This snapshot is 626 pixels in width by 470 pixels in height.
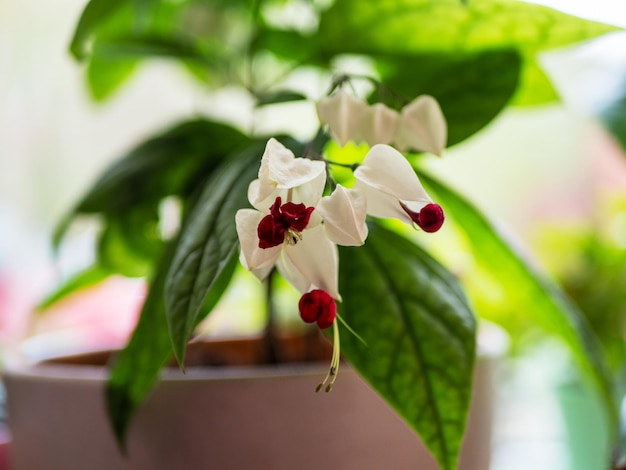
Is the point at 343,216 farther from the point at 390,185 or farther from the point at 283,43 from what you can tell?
the point at 283,43

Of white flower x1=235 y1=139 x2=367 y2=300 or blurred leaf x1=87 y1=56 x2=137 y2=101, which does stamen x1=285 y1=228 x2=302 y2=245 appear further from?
blurred leaf x1=87 y1=56 x2=137 y2=101

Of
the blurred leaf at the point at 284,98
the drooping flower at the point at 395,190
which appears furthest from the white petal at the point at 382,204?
the blurred leaf at the point at 284,98

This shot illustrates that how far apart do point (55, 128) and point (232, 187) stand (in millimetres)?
1255

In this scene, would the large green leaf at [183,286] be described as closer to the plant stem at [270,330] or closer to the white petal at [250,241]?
the white petal at [250,241]

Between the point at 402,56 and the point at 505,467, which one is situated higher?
the point at 402,56

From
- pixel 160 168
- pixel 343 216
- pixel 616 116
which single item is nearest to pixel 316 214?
pixel 343 216

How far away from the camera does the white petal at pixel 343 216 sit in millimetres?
250

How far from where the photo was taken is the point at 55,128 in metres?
1.46

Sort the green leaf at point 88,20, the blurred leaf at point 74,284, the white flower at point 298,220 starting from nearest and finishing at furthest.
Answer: the white flower at point 298,220, the green leaf at point 88,20, the blurred leaf at point 74,284

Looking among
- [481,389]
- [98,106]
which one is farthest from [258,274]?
[98,106]

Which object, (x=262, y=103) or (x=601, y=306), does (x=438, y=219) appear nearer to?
(x=262, y=103)

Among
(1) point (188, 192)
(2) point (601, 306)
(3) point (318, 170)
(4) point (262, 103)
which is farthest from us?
(2) point (601, 306)

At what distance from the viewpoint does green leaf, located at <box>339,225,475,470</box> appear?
0.30 meters

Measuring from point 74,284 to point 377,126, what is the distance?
38cm
